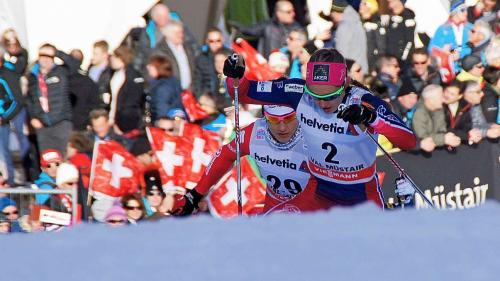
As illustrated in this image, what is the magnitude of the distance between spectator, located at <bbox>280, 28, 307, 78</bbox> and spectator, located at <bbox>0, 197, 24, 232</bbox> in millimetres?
3429

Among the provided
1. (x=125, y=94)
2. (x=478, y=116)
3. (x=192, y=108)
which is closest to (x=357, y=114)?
(x=192, y=108)

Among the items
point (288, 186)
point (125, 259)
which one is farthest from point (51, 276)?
point (288, 186)

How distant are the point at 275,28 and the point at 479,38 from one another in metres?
2.18

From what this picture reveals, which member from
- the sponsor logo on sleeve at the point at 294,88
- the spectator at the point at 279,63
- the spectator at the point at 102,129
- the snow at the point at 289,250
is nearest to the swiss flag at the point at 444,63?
the spectator at the point at 279,63

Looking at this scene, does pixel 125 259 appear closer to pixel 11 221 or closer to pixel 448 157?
pixel 11 221

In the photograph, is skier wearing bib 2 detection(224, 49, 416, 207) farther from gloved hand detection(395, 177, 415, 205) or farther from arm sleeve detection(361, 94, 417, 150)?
gloved hand detection(395, 177, 415, 205)

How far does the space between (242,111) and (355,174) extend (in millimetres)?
3079

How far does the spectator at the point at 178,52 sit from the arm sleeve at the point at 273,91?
296 centimetres

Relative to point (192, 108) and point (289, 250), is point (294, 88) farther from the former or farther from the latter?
point (289, 250)

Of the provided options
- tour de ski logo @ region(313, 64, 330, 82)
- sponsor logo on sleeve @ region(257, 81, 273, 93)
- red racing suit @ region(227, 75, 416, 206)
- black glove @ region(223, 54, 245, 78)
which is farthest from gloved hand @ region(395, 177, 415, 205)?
black glove @ region(223, 54, 245, 78)

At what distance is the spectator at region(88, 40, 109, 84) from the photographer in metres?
10.9

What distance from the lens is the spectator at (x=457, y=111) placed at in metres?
11.4

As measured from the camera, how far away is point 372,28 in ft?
38.3

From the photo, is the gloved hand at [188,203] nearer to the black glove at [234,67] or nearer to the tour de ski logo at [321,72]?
the black glove at [234,67]
